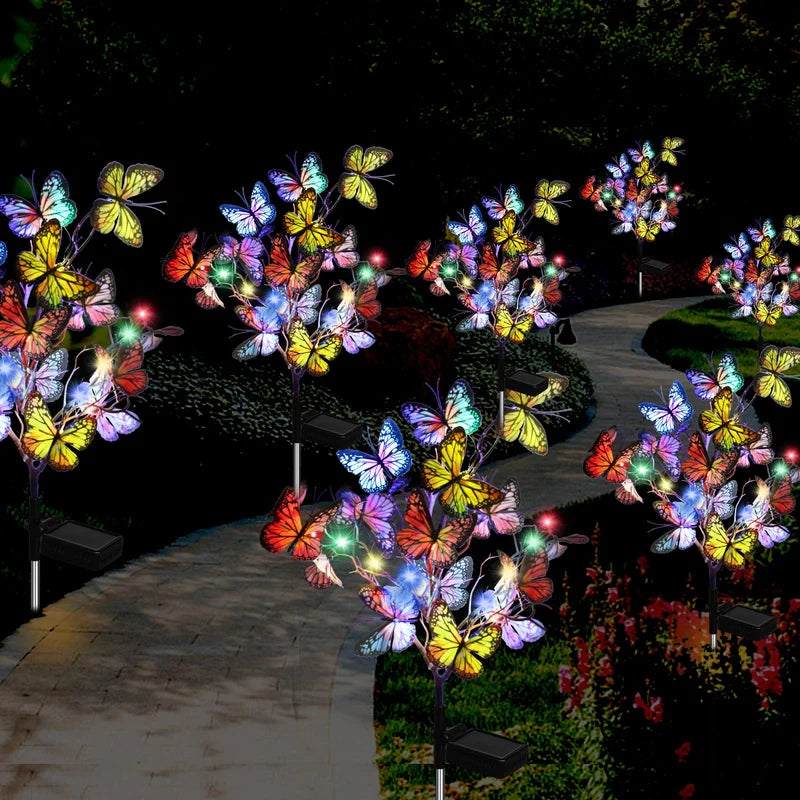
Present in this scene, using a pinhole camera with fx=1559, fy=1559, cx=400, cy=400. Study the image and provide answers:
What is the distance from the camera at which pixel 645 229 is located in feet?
92.3

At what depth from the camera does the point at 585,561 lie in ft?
45.2

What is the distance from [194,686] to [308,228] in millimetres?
4595

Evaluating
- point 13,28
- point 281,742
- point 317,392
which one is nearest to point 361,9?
point 317,392

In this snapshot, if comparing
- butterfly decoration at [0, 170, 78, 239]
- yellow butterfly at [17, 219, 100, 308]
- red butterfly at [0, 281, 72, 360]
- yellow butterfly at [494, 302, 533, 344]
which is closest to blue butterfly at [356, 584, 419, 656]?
red butterfly at [0, 281, 72, 360]

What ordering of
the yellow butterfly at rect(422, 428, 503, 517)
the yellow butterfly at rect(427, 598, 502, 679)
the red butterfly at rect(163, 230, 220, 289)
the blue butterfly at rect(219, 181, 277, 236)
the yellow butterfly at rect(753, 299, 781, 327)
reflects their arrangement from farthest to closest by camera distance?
1. the yellow butterfly at rect(753, 299, 781, 327)
2. the blue butterfly at rect(219, 181, 277, 236)
3. the red butterfly at rect(163, 230, 220, 289)
4. the yellow butterfly at rect(427, 598, 502, 679)
5. the yellow butterfly at rect(422, 428, 503, 517)

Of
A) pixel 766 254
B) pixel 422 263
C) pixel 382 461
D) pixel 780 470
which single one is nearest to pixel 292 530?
pixel 382 461

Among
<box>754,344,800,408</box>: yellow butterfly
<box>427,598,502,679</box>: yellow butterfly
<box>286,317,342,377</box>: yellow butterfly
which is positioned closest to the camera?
<box>427,598,502,679</box>: yellow butterfly

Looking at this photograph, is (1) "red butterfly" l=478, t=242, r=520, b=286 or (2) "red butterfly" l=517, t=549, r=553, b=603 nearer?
(2) "red butterfly" l=517, t=549, r=553, b=603

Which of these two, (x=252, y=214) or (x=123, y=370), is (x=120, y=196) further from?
(x=252, y=214)

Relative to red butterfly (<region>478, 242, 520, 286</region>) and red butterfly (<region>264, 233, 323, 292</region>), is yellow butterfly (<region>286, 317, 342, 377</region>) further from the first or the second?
red butterfly (<region>478, 242, 520, 286</region>)

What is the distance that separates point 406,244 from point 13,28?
35.8 ft

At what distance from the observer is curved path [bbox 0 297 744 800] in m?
9.79

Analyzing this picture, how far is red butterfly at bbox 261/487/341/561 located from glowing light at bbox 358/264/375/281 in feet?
19.4

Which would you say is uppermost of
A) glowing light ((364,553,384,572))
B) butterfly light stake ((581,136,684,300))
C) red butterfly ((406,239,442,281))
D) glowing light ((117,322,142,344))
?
butterfly light stake ((581,136,684,300))
